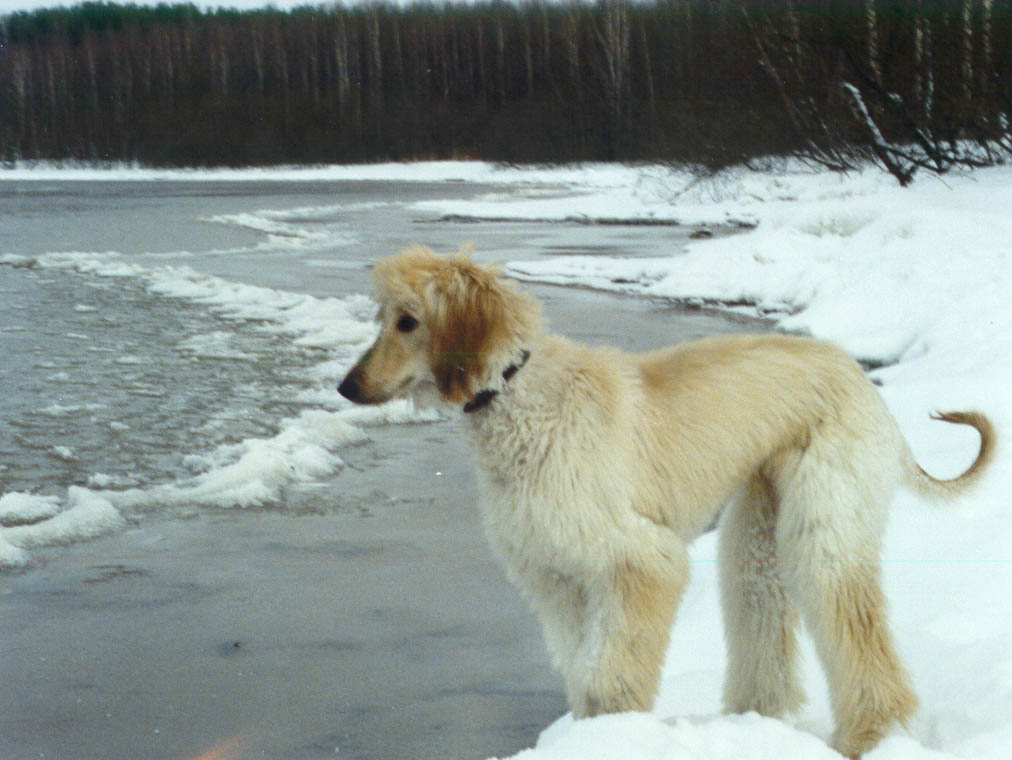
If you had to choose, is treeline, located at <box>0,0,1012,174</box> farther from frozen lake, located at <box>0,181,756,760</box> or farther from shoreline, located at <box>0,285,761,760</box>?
shoreline, located at <box>0,285,761,760</box>

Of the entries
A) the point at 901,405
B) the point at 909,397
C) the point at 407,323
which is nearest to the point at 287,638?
the point at 407,323

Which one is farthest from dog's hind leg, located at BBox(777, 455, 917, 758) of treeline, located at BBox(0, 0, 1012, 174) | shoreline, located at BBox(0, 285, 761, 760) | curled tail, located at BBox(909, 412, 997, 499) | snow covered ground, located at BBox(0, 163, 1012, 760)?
treeline, located at BBox(0, 0, 1012, 174)

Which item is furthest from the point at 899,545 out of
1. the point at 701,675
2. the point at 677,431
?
the point at 677,431

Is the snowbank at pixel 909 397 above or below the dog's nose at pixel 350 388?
below

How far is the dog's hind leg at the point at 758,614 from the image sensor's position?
351 centimetres

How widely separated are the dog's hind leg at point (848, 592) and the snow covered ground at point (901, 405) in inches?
Result: 4.7

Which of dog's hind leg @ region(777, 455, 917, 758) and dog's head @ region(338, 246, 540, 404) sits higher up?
dog's head @ region(338, 246, 540, 404)

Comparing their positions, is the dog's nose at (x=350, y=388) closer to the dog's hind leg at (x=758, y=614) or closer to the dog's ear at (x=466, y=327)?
the dog's ear at (x=466, y=327)

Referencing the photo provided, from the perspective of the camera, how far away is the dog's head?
3.15 meters

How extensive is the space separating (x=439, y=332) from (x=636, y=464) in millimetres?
629

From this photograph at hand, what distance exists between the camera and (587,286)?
46.1 feet

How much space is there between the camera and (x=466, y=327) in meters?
3.14

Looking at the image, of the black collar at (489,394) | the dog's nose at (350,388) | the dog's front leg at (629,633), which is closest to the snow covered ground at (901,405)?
the dog's front leg at (629,633)

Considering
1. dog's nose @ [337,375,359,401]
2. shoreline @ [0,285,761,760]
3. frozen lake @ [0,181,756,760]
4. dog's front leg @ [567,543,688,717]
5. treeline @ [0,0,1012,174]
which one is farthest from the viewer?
treeline @ [0,0,1012,174]
